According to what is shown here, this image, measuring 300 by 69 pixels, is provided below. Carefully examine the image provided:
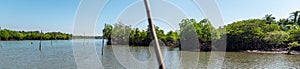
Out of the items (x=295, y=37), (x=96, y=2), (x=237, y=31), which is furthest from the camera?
(x=237, y=31)

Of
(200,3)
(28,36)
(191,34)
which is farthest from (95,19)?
(28,36)

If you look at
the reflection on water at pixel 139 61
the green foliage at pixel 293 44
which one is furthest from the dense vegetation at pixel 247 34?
the reflection on water at pixel 139 61

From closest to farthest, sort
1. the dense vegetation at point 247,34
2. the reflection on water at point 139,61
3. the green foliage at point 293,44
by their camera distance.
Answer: the reflection on water at point 139,61
the green foliage at point 293,44
the dense vegetation at point 247,34

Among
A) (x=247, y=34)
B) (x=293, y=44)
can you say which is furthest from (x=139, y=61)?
(x=293, y=44)

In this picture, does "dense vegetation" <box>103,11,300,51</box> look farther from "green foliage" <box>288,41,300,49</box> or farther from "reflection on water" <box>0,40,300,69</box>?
"reflection on water" <box>0,40,300,69</box>

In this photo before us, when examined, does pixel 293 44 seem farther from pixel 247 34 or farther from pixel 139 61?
pixel 139 61

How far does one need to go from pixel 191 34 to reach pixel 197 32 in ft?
8.04

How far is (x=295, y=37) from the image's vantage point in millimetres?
31250

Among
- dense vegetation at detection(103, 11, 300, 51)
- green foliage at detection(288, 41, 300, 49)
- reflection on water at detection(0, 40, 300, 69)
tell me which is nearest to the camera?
reflection on water at detection(0, 40, 300, 69)

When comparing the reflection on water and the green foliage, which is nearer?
the reflection on water

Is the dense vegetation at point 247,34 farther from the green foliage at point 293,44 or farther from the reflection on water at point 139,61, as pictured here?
the reflection on water at point 139,61

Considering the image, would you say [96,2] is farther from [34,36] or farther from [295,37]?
[34,36]

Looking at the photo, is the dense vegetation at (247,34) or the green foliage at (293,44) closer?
the green foliage at (293,44)

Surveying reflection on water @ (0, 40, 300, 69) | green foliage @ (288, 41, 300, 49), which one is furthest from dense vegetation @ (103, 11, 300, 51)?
reflection on water @ (0, 40, 300, 69)
